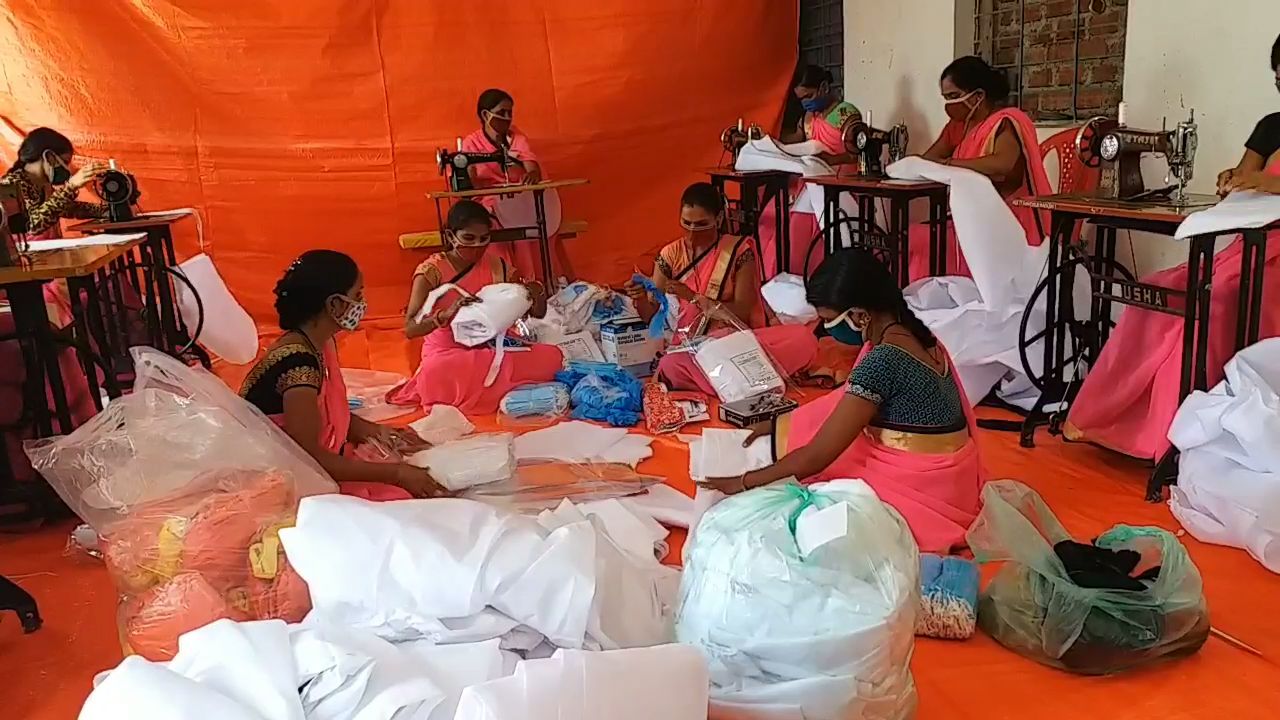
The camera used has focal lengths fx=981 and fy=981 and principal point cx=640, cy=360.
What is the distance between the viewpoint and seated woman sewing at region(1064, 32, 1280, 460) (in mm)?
2820

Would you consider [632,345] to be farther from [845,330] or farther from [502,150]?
[845,330]

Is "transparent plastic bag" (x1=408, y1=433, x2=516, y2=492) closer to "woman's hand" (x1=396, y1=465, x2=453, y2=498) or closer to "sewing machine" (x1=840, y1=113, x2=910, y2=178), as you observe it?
"woman's hand" (x1=396, y1=465, x2=453, y2=498)

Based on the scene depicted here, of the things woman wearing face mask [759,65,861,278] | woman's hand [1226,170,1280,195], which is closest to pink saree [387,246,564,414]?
woman wearing face mask [759,65,861,278]

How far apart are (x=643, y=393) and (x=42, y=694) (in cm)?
223

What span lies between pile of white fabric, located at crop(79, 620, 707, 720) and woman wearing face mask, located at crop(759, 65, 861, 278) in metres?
3.99

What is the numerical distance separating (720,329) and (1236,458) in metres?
1.91

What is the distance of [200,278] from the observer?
4031 millimetres

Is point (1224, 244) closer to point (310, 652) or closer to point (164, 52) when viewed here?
point (310, 652)

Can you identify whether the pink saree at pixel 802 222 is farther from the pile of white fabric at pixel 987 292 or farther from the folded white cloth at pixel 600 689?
the folded white cloth at pixel 600 689

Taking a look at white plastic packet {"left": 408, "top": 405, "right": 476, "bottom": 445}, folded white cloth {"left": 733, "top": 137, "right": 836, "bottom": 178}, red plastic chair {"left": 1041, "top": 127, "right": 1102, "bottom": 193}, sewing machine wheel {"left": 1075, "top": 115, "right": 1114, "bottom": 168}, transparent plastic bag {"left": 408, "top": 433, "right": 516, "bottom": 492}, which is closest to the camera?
transparent plastic bag {"left": 408, "top": 433, "right": 516, "bottom": 492}

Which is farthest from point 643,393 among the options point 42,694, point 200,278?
point 42,694

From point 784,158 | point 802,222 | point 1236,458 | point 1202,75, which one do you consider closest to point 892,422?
point 1236,458

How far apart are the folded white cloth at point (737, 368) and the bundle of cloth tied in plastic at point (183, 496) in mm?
1729

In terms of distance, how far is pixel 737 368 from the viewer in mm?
3645
